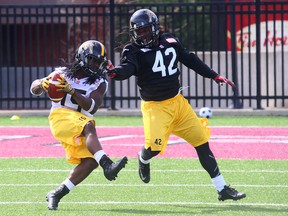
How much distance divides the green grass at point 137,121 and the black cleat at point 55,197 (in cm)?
970

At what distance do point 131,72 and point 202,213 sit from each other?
1.77 m

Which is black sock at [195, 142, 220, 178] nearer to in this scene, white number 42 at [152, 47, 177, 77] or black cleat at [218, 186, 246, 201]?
black cleat at [218, 186, 246, 201]

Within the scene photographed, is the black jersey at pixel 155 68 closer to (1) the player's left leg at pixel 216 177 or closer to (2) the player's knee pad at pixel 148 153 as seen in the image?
(2) the player's knee pad at pixel 148 153

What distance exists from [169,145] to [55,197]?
241 inches

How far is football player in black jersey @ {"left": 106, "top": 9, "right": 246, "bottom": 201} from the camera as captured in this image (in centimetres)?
1045

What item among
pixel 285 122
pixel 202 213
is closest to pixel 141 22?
pixel 202 213

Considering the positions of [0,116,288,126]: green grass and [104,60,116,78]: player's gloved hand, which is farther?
[0,116,288,126]: green grass

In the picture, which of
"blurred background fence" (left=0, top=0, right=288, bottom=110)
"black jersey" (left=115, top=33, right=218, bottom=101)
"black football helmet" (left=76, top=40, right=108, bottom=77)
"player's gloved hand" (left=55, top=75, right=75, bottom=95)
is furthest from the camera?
"blurred background fence" (left=0, top=0, right=288, bottom=110)

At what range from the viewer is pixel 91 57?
987 centimetres

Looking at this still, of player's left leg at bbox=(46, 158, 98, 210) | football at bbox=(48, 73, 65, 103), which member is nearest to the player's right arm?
football at bbox=(48, 73, 65, 103)

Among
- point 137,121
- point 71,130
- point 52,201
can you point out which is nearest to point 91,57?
point 71,130

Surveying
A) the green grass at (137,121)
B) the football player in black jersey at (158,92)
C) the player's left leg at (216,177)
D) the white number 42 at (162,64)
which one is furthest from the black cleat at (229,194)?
the green grass at (137,121)

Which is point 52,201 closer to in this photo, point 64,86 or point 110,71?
point 64,86

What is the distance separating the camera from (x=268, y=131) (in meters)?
18.0
